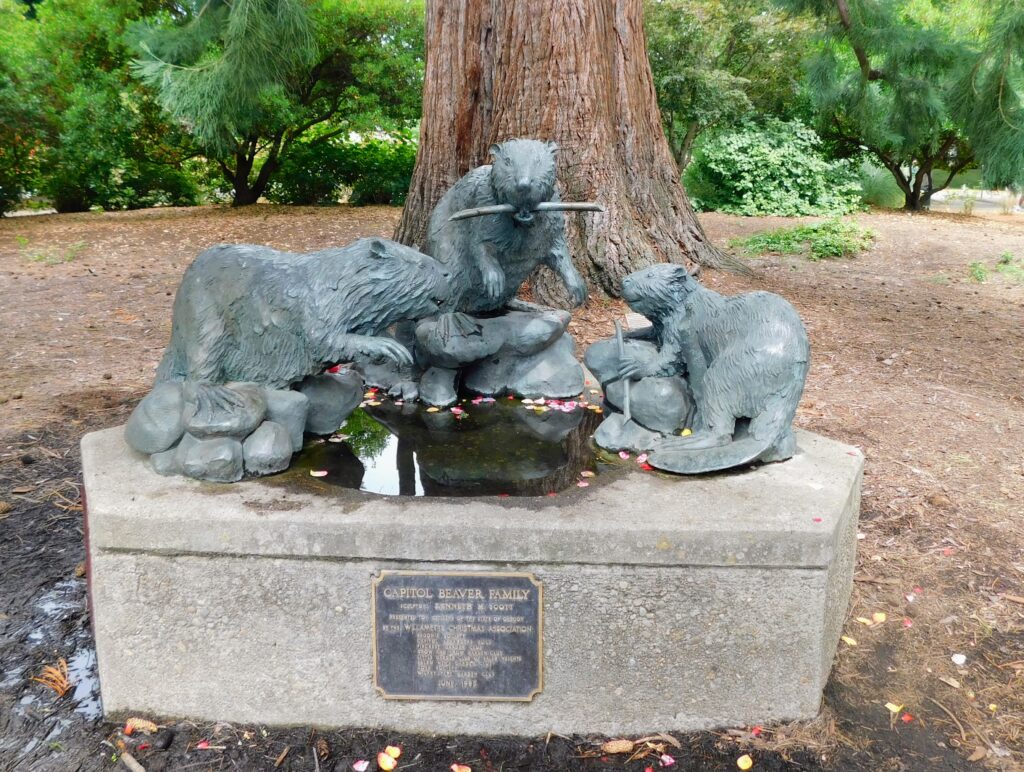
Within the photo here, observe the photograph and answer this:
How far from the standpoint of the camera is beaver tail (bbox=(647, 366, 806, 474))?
2490 millimetres

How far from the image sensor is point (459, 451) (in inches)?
112

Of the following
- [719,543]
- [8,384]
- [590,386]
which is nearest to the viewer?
[719,543]

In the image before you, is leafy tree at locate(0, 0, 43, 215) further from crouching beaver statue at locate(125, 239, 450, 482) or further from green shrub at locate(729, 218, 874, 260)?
crouching beaver statue at locate(125, 239, 450, 482)

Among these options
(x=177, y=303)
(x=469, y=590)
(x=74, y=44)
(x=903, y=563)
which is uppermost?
(x=74, y=44)

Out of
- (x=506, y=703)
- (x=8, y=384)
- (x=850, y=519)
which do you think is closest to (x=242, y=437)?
(x=506, y=703)

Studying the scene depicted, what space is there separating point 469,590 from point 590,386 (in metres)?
1.51

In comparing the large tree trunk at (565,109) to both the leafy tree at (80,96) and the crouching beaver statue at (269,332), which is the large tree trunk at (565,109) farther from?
the leafy tree at (80,96)

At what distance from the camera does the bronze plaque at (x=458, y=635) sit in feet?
7.38

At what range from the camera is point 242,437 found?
2.54m

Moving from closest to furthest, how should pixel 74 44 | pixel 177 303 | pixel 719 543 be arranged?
1. pixel 719 543
2. pixel 177 303
3. pixel 74 44

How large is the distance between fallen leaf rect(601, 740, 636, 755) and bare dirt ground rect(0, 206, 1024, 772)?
25mm

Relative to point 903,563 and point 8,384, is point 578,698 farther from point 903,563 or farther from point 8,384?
point 8,384

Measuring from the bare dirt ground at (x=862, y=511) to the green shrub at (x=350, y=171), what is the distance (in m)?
3.30

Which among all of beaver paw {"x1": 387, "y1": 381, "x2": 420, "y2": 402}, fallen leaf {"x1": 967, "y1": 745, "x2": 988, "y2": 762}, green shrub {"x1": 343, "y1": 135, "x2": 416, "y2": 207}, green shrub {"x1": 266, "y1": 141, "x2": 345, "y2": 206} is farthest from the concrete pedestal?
green shrub {"x1": 266, "y1": 141, "x2": 345, "y2": 206}
